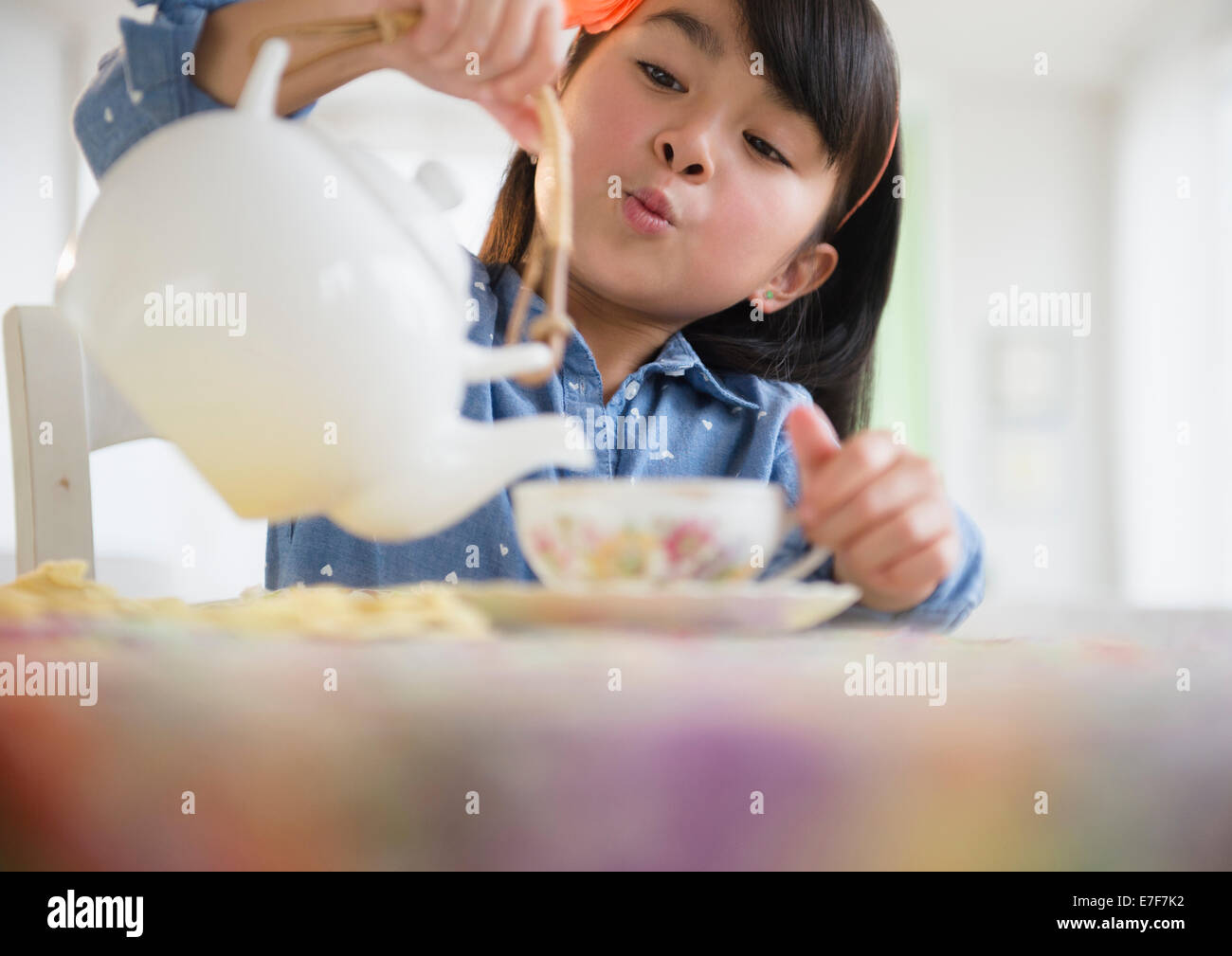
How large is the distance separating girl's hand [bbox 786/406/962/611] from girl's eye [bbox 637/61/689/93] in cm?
43

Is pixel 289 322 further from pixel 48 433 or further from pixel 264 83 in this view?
pixel 48 433

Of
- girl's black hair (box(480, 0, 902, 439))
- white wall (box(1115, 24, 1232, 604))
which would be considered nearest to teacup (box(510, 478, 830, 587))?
girl's black hair (box(480, 0, 902, 439))

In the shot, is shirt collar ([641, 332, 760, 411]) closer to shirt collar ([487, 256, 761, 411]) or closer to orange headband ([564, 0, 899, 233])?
shirt collar ([487, 256, 761, 411])

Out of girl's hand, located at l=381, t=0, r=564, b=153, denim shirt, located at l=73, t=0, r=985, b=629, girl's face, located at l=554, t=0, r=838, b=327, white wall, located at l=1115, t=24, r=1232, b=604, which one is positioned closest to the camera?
girl's hand, located at l=381, t=0, r=564, b=153

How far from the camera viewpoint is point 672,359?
97 centimetres

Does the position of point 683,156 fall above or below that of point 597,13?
below

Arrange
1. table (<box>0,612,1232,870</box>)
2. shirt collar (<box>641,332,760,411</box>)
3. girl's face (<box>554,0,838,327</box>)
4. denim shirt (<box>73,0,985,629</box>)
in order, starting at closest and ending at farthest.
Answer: table (<box>0,612,1232,870</box>) < denim shirt (<box>73,0,985,629</box>) < girl's face (<box>554,0,838,327</box>) < shirt collar (<box>641,332,760,411</box>)

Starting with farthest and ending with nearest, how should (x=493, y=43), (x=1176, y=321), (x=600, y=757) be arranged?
1. (x=1176, y=321)
2. (x=493, y=43)
3. (x=600, y=757)

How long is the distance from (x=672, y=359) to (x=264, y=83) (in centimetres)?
61

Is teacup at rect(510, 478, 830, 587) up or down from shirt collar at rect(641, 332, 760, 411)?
down

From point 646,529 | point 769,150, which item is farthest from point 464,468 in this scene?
point 769,150

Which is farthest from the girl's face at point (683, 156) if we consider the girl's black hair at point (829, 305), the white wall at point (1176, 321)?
the white wall at point (1176, 321)

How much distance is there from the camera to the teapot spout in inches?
15.0

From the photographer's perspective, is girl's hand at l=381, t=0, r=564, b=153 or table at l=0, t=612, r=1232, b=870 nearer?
table at l=0, t=612, r=1232, b=870
